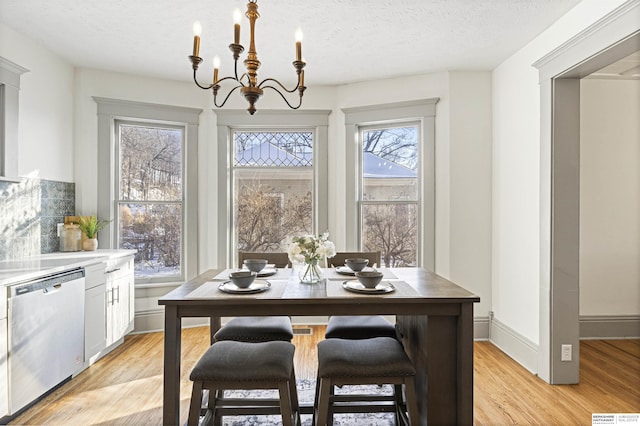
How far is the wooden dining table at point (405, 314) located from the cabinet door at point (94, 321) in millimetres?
1490

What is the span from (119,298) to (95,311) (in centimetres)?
33

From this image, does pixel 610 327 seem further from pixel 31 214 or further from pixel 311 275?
pixel 31 214

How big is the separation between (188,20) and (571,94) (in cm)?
Result: 293

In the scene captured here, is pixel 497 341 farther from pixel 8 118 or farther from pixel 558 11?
pixel 8 118

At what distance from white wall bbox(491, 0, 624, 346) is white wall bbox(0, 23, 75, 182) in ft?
13.7

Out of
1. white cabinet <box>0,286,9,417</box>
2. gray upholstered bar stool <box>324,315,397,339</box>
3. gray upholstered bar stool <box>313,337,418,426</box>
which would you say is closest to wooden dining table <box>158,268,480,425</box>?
gray upholstered bar stool <box>313,337,418,426</box>

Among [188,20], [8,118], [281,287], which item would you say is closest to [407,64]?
[188,20]

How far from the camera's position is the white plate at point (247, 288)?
197 centimetres

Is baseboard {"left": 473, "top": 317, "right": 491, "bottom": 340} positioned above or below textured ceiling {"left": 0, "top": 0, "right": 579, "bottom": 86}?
below

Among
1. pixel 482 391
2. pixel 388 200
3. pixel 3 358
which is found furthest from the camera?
pixel 388 200

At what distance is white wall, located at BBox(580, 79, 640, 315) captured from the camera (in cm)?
379

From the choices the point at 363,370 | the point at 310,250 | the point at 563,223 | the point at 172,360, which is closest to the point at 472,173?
the point at 563,223

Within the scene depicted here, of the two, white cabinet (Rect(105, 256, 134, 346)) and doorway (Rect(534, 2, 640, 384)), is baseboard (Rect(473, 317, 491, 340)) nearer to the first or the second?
doorway (Rect(534, 2, 640, 384))

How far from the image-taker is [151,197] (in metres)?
4.08
